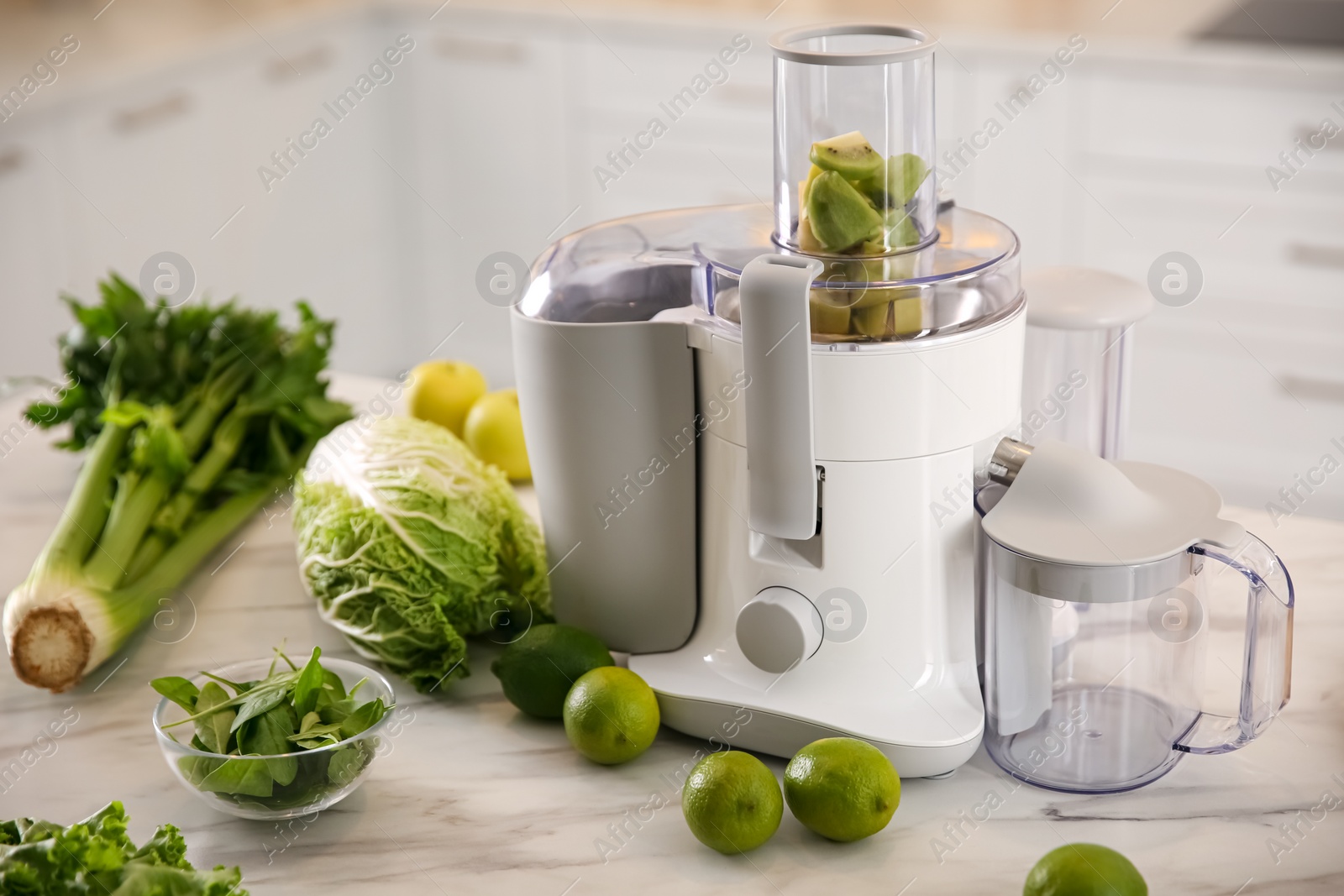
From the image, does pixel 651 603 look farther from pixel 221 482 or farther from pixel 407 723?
pixel 221 482

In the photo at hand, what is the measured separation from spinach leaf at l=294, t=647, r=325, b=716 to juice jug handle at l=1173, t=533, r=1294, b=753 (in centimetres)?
64

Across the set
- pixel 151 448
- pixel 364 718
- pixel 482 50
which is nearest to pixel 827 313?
pixel 364 718

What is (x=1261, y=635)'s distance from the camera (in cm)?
90

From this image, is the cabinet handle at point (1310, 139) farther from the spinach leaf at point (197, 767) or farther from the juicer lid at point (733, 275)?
the spinach leaf at point (197, 767)

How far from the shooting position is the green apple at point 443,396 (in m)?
1.47

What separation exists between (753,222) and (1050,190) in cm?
172

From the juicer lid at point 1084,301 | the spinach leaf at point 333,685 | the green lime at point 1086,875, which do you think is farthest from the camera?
the juicer lid at point 1084,301

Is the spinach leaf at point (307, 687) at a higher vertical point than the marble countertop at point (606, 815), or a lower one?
higher

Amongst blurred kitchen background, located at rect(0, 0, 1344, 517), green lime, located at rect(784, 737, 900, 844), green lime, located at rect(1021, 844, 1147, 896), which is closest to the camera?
green lime, located at rect(1021, 844, 1147, 896)

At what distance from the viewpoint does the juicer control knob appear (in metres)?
0.98

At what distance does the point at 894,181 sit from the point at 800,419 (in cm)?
19

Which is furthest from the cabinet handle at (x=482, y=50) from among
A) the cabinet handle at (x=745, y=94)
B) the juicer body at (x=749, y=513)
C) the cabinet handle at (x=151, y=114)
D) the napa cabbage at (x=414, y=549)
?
the juicer body at (x=749, y=513)

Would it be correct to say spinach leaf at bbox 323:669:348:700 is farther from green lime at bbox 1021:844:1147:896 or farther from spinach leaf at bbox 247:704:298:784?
green lime at bbox 1021:844:1147:896

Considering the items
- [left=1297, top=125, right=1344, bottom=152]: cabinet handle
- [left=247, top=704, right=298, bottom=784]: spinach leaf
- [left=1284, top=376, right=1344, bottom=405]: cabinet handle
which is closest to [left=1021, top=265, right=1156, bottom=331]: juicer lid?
[left=247, top=704, right=298, bottom=784]: spinach leaf
